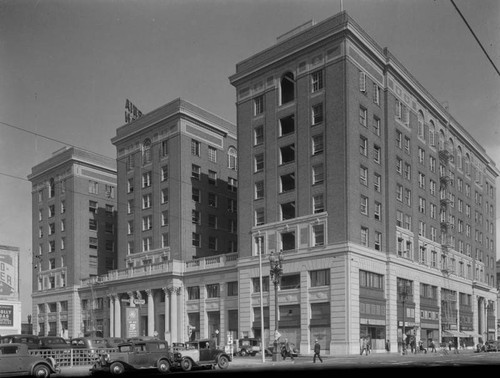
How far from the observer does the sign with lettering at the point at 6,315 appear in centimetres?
4735

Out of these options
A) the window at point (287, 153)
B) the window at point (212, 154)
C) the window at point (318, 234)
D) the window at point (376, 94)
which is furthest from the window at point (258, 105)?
the window at point (212, 154)

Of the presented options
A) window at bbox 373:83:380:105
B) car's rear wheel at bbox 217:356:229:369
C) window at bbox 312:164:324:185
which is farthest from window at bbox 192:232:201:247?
car's rear wheel at bbox 217:356:229:369

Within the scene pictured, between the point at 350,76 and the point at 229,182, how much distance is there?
33.1m

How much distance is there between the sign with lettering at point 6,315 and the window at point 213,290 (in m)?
31.2

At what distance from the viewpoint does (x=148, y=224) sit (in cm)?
8838

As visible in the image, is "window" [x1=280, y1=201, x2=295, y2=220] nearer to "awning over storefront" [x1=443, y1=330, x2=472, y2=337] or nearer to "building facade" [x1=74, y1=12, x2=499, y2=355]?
"building facade" [x1=74, y1=12, x2=499, y2=355]

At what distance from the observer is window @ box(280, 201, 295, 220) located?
68.9m

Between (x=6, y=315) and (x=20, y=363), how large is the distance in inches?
857

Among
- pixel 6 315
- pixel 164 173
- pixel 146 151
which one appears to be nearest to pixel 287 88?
pixel 164 173

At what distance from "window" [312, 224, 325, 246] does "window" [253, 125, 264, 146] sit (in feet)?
41.0

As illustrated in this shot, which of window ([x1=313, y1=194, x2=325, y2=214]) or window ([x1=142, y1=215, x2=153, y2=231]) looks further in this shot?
window ([x1=142, y1=215, x2=153, y2=231])

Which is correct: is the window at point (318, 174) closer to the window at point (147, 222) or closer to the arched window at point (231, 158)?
the arched window at point (231, 158)

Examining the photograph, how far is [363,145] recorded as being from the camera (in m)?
66.9

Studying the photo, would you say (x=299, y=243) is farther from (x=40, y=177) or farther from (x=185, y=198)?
(x=40, y=177)
